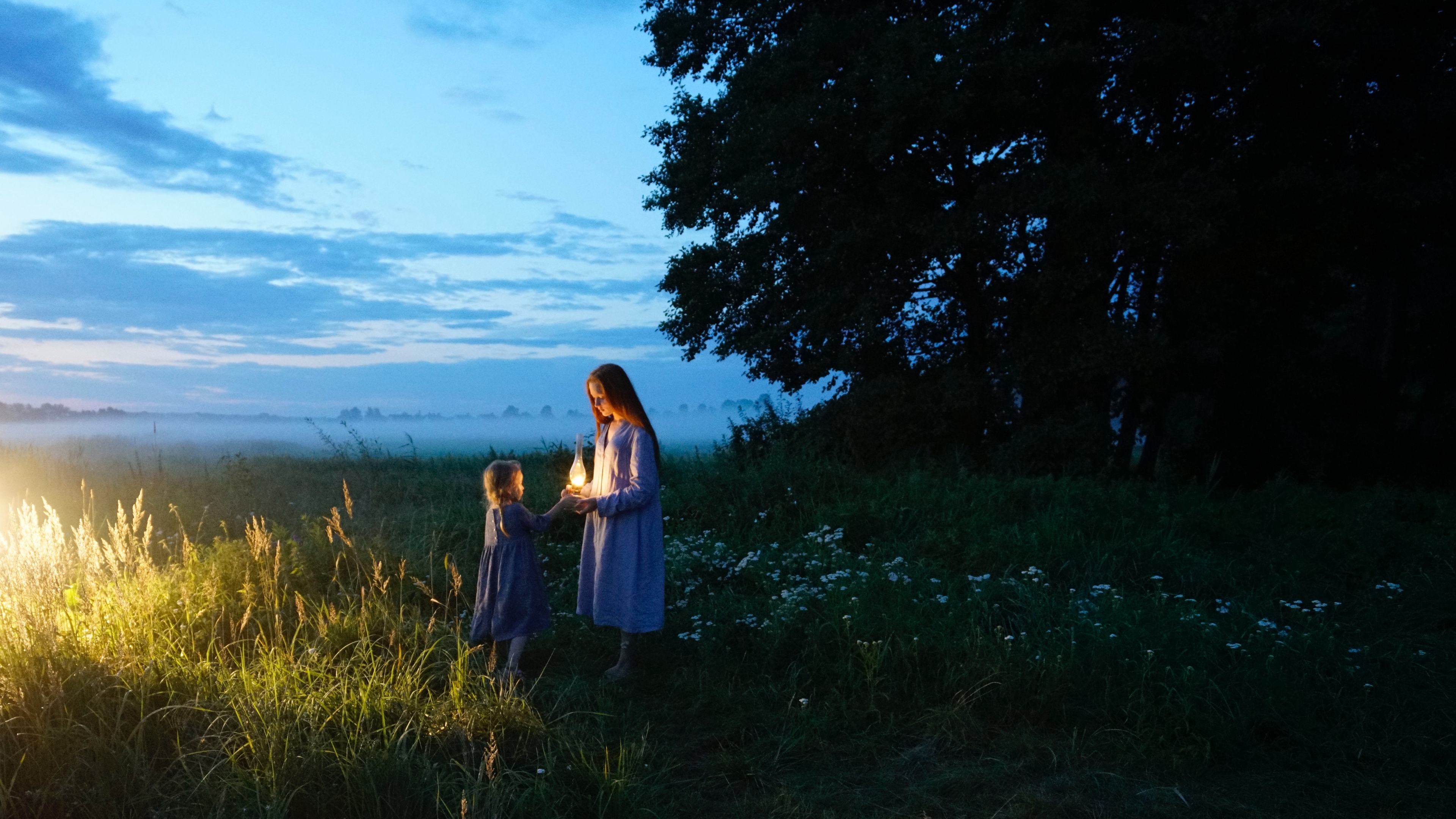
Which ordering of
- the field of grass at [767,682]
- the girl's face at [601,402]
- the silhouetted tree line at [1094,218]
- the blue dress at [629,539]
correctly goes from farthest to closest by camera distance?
the silhouetted tree line at [1094,218] → the girl's face at [601,402] → the blue dress at [629,539] → the field of grass at [767,682]

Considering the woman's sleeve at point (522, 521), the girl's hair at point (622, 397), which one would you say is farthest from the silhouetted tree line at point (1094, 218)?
the woman's sleeve at point (522, 521)

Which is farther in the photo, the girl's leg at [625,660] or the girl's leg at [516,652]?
the girl's leg at [625,660]

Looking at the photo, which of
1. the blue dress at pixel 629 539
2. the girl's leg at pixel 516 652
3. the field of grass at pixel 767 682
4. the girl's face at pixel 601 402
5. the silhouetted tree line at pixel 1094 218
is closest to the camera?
the field of grass at pixel 767 682

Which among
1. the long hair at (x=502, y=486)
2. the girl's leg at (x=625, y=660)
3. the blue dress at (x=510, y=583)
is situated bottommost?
the girl's leg at (x=625, y=660)

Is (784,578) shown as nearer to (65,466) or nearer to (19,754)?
(19,754)

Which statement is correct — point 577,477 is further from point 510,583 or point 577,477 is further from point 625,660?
point 625,660

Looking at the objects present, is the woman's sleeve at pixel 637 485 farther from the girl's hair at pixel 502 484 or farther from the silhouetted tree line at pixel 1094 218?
the silhouetted tree line at pixel 1094 218

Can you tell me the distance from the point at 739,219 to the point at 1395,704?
11.0m

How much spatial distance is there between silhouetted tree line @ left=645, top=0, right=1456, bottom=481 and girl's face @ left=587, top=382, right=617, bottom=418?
6.93m

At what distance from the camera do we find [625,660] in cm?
520

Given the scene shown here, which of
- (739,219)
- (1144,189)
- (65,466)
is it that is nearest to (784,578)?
(1144,189)

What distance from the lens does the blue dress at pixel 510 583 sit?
5023mm

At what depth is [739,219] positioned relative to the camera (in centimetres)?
1410

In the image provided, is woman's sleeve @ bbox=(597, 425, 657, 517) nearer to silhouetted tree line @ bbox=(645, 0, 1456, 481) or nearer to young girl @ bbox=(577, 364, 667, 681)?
young girl @ bbox=(577, 364, 667, 681)
